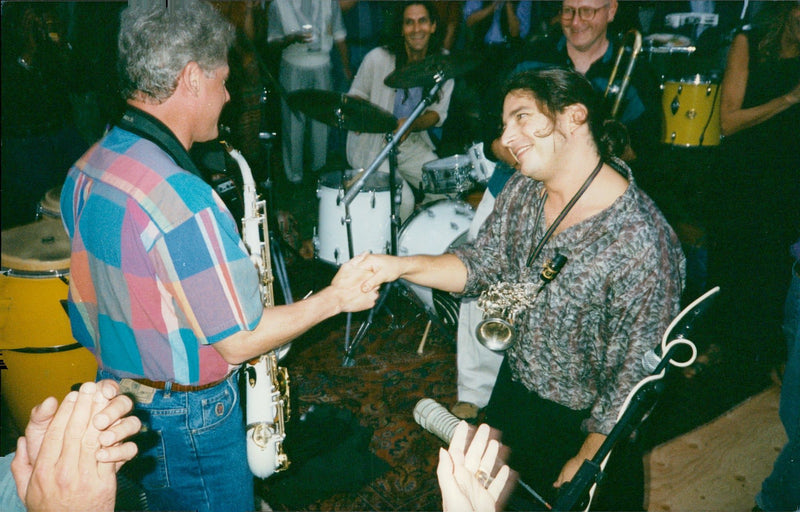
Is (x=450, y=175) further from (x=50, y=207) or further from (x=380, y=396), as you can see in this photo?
(x=50, y=207)

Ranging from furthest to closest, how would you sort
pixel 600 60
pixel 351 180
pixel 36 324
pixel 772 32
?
pixel 351 180, pixel 600 60, pixel 772 32, pixel 36 324

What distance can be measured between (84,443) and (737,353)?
16.2 ft

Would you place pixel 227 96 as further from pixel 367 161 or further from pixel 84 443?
pixel 367 161

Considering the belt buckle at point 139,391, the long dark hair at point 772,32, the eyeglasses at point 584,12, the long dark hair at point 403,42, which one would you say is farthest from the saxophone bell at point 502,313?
the long dark hair at point 403,42

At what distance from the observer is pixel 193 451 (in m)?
1.83

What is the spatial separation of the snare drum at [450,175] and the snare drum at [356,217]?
41cm

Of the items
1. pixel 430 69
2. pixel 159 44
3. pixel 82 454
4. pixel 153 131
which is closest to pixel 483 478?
pixel 82 454

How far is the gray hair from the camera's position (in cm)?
173

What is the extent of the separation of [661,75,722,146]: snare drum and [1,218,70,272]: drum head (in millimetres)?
6081

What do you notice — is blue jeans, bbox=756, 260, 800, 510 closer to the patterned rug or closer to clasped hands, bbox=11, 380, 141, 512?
the patterned rug

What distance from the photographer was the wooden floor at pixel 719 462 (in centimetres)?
306

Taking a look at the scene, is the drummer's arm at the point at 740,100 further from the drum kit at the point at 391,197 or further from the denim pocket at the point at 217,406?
the denim pocket at the point at 217,406

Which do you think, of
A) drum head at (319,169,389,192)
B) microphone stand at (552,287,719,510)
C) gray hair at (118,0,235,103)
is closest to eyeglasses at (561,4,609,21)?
drum head at (319,169,389,192)

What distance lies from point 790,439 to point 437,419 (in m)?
1.80
